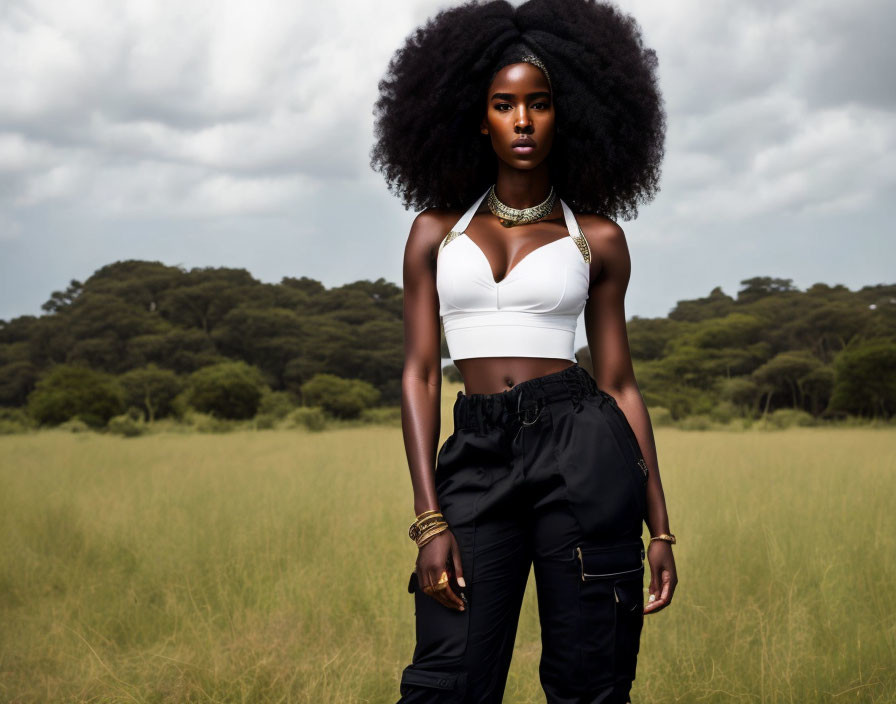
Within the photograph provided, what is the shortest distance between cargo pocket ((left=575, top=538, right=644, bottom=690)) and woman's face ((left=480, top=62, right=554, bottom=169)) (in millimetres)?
1201

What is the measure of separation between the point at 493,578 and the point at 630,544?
43cm

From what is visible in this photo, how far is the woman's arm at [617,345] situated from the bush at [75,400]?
854 inches

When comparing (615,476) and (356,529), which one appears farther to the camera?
(356,529)

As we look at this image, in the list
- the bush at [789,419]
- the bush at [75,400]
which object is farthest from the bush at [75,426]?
the bush at [789,419]

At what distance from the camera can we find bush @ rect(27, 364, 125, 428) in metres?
22.7

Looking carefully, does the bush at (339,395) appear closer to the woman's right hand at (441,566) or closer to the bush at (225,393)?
the bush at (225,393)

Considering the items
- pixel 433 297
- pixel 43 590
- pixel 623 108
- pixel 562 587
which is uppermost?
pixel 623 108

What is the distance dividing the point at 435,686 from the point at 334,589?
3.44 metres

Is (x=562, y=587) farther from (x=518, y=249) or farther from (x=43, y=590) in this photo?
(x=43, y=590)

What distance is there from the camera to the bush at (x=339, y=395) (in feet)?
77.2

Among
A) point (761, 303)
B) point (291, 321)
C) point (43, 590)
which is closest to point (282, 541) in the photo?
point (43, 590)

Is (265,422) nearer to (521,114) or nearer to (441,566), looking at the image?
(521,114)

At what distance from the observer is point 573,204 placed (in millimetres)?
3143

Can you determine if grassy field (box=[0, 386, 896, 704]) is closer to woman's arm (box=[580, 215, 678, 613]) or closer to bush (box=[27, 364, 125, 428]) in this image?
woman's arm (box=[580, 215, 678, 613])
